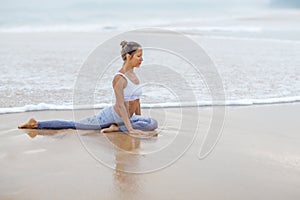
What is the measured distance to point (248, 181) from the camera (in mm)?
2797

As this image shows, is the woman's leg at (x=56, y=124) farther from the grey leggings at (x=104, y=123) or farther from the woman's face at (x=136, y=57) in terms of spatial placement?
the woman's face at (x=136, y=57)

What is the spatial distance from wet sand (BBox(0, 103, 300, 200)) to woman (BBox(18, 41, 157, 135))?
0.30 feet

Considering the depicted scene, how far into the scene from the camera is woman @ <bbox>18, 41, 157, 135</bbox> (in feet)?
12.8

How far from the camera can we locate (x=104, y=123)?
405 centimetres

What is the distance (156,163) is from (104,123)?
1041 mm

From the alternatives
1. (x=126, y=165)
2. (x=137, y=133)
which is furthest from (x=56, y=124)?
(x=126, y=165)

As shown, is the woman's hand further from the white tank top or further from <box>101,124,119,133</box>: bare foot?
the white tank top

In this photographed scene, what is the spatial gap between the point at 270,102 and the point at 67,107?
2.38 metres

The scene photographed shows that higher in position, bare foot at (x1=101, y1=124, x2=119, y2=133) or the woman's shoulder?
the woman's shoulder

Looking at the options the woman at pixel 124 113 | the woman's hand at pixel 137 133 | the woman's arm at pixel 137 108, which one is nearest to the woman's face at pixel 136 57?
the woman at pixel 124 113

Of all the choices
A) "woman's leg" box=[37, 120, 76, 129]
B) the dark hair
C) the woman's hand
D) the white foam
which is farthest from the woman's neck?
the white foam

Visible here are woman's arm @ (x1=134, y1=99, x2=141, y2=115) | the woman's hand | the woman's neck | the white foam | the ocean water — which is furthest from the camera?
the ocean water

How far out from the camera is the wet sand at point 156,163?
262cm

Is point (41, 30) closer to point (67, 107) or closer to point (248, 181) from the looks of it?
point (67, 107)
